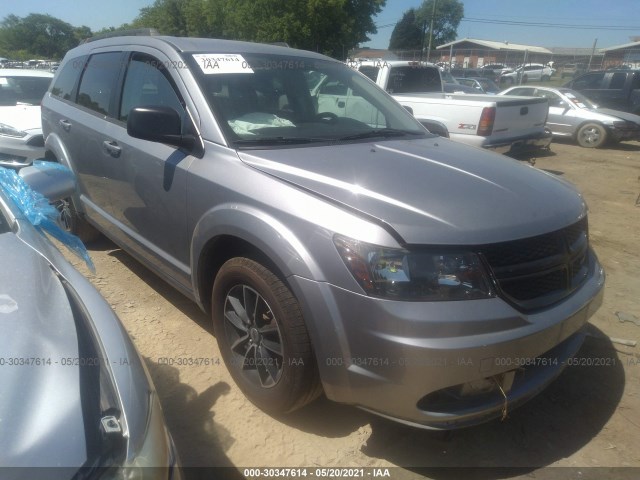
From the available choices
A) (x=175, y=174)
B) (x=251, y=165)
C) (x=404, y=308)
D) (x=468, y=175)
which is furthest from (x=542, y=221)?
(x=175, y=174)

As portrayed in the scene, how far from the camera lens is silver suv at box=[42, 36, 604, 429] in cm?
189

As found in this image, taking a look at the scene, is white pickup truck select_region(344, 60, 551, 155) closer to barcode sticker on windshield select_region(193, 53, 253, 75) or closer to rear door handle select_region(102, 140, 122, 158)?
barcode sticker on windshield select_region(193, 53, 253, 75)

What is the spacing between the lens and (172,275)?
9.95 feet

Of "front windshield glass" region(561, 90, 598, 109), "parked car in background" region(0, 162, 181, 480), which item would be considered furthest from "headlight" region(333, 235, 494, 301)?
"front windshield glass" region(561, 90, 598, 109)

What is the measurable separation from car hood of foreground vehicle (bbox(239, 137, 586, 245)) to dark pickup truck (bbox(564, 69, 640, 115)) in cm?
1319

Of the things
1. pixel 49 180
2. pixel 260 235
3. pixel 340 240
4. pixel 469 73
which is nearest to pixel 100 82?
pixel 49 180

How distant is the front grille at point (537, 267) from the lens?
1977 millimetres

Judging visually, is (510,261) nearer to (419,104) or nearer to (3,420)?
(3,420)

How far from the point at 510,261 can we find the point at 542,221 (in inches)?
11.4

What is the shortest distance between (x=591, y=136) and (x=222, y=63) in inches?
445

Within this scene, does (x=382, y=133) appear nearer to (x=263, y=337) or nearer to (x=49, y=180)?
(x=263, y=337)

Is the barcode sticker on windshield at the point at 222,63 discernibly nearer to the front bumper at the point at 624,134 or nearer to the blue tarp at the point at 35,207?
the blue tarp at the point at 35,207

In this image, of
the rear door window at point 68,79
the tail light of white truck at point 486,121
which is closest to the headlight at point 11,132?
the rear door window at point 68,79

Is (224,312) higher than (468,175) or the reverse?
the reverse
